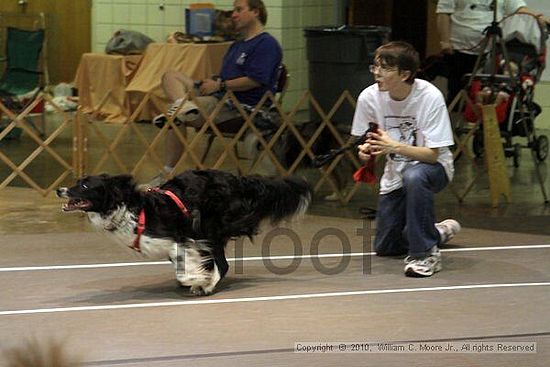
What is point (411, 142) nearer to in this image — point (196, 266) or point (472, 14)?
point (196, 266)

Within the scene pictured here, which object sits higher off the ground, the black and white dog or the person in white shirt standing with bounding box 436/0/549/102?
the person in white shirt standing with bounding box 436/0/549/102

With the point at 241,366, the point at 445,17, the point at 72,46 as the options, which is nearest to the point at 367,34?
the point at 445,17

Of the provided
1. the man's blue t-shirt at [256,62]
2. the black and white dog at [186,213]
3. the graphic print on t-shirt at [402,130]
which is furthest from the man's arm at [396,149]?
the man's blue t-shirt at [256,62]

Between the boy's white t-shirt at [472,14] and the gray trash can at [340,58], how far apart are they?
2.52 ft

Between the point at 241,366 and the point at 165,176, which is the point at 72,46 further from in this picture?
the point at 241,366

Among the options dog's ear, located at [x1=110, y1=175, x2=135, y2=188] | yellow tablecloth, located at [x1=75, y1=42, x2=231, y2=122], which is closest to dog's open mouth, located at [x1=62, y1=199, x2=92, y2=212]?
dog's ear, located at [x1=110, y1=175, x2=135, y2=188]

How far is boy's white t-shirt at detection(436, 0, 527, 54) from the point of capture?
8.41 m

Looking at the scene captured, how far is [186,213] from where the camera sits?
14.5 feet

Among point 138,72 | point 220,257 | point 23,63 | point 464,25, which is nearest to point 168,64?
point 138,72

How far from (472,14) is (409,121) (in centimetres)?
367

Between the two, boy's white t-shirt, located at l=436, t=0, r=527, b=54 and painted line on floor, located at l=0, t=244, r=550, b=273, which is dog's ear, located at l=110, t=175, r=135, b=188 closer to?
painted line on floor, located at l=0, t=244, r=550, b=273

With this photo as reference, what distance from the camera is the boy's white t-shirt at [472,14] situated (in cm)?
841

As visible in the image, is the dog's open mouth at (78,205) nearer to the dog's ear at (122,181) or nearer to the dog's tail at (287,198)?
the dog's ear at (122,181)

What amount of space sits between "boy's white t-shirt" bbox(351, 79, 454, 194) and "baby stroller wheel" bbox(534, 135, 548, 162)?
3.28m
